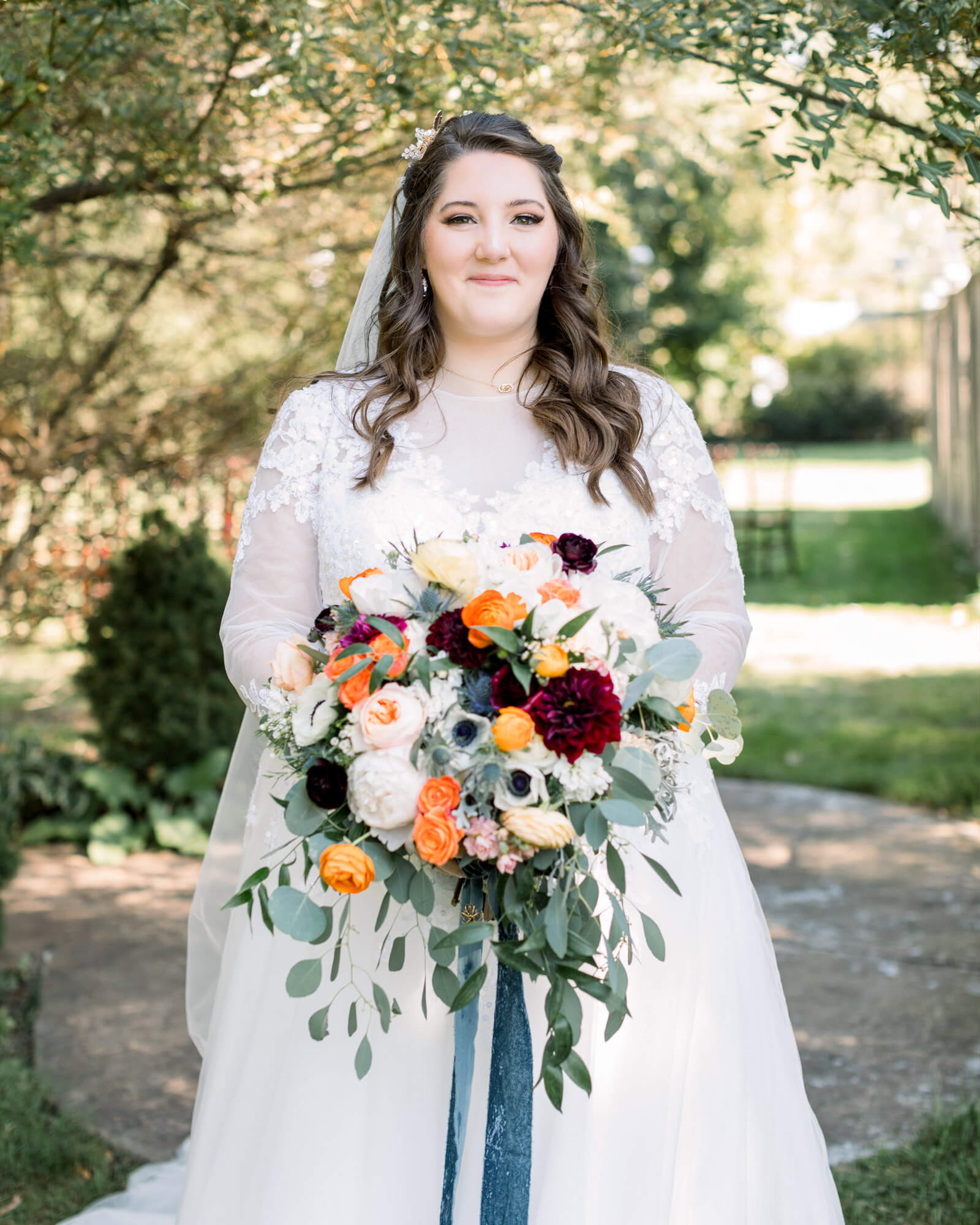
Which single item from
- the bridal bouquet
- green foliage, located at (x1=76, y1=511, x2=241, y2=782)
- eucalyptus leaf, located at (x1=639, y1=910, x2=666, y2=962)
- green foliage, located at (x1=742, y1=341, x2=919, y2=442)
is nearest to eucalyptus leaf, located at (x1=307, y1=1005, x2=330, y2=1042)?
the bridal bouquet

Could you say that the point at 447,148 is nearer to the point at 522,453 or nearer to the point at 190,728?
the point at 522,453

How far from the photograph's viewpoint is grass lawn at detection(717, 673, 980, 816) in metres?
6.34

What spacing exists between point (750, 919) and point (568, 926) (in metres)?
0.81

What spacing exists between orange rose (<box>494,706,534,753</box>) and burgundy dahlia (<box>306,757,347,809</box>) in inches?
10.1

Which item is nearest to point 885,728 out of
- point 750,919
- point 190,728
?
point 190,728

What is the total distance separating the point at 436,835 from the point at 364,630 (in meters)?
0.32

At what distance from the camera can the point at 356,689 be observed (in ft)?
5.69

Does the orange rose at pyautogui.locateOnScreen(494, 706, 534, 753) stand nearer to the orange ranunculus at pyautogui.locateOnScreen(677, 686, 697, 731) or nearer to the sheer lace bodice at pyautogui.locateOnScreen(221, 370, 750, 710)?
the orange ranunculus at pyautogui.locateOnScreen(677, 686, 697, 731)

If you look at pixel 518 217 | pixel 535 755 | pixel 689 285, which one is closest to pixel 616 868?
pixel 535 755

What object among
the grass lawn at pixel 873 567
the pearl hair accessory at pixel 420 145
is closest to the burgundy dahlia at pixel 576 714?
the pearl hair accessory at pixel 420 145

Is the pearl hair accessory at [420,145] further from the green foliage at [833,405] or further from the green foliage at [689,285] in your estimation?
the green foliage at [833,405]

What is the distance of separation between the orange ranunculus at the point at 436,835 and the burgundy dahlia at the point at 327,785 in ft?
0.52

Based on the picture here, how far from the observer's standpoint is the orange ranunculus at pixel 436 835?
1.62 m

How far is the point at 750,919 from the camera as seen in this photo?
247 cm
